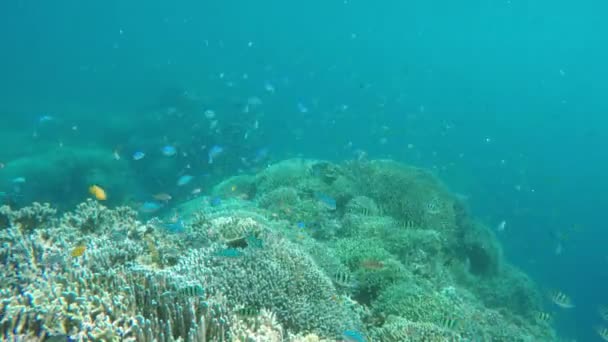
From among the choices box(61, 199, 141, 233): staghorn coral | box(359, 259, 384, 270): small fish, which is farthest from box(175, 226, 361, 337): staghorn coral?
box(61, 199, 141, 233): staghorn coral

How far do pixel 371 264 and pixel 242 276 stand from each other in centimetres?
332

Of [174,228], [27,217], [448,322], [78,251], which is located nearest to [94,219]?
[27,217]

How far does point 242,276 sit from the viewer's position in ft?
14.2

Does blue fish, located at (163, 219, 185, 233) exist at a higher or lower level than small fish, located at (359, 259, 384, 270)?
higher

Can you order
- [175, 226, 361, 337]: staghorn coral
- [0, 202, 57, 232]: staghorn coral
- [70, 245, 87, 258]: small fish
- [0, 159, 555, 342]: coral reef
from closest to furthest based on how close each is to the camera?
1. [0, 159, 555, 342]: coral reef
2. [175, 226, 361, 337]: staghorn coral
3. [70, 245, 87, 258]: small fish
4. [0, 202, 57, 232]: staghorn coral

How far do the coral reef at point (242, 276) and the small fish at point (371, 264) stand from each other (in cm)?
3

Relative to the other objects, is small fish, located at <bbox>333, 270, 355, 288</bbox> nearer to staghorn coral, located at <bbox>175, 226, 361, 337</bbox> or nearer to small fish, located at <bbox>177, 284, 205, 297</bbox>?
staghorn coral, located at <bbox>175, 226, 361, 337</bbox>

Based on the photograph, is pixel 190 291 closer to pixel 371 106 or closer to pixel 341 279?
pixel 341 279

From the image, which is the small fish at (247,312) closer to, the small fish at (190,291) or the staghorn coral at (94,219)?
the small fish at (190,291)

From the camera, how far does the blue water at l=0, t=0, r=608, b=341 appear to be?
74.7 feet

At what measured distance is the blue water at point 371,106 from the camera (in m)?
22.8

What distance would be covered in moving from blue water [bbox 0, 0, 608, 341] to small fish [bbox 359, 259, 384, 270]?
11.7 metres

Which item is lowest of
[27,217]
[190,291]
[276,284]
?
[190,291]

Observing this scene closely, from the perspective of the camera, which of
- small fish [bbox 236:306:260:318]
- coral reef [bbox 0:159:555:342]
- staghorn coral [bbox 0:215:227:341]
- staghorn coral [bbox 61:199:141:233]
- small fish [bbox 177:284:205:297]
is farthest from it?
staghorn coral [bbox 61:199:141:233]
